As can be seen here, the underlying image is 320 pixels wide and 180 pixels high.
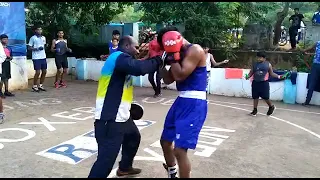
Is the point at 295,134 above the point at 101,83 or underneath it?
underneath

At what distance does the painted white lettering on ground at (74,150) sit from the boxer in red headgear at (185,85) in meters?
1.57

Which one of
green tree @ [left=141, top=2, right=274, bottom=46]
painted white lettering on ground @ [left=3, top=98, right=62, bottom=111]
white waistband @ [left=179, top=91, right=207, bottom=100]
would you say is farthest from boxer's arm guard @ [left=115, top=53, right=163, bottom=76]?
green tree @ [left=141, top=2, right=274, bottom=46]

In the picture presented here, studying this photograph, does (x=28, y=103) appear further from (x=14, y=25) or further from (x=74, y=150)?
(x=74, y=150)

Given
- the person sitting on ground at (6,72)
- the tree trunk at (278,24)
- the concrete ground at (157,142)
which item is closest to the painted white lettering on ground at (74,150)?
the concrete ground at (157,142)

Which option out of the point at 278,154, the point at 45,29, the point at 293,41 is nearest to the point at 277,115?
the point at 278,154

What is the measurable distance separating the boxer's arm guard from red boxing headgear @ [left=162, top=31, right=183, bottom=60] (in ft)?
0.55

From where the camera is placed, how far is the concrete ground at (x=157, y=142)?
426 cm

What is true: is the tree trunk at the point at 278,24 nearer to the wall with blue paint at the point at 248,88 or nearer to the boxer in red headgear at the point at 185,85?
the wall with blue paint at the point at 248,88

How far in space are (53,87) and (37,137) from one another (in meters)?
5.10

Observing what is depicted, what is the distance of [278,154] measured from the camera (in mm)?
4906

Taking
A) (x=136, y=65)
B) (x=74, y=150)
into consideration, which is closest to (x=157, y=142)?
(x=74, y=150)

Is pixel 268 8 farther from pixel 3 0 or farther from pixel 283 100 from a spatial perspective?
pixel 3 0

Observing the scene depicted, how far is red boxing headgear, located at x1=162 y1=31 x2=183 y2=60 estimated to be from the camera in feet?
10.7

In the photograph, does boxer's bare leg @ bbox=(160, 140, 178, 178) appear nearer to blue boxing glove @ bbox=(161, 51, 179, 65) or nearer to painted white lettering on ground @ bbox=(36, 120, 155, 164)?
blue boxing glove @ bbox=(161, 51, 179, 65)
